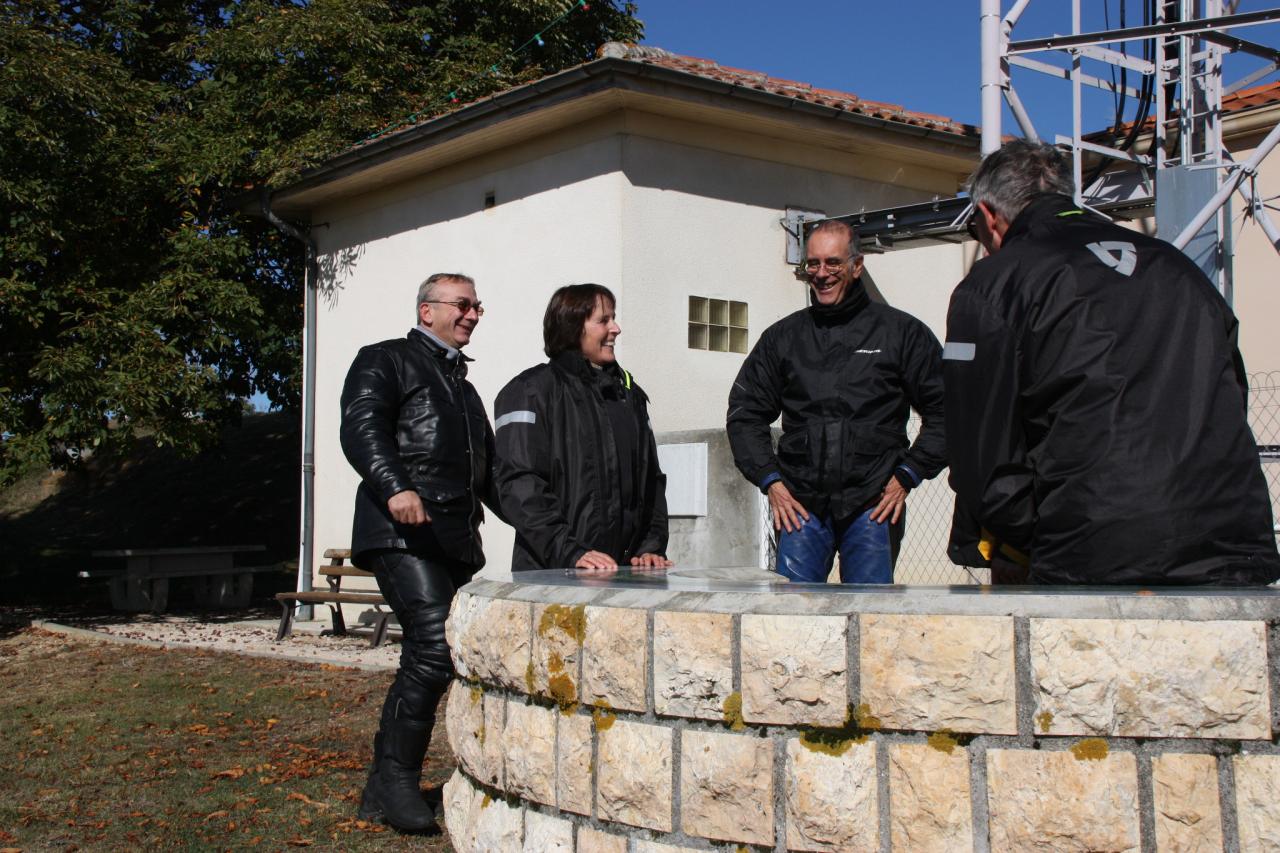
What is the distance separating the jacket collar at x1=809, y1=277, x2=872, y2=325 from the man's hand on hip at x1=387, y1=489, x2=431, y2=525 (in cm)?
152

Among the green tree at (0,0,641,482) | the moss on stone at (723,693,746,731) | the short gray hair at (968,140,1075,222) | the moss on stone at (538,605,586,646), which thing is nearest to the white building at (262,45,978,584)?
the green tree at (0,0,641,482)

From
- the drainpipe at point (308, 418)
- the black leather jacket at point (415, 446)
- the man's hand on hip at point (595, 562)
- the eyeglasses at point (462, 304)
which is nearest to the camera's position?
the man's hand on hip at point (595, 562)

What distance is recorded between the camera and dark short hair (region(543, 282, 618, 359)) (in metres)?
4.64

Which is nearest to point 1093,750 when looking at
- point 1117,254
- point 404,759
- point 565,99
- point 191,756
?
point 1117,254

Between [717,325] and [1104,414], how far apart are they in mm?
8507

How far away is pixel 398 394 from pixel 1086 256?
2734 mm

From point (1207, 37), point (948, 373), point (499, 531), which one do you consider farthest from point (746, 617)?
point (499, 531)

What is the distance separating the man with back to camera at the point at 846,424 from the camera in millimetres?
4402

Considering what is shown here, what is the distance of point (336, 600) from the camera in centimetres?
1141

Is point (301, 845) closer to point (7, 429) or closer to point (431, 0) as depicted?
point (7, 429)

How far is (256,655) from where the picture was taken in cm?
1038

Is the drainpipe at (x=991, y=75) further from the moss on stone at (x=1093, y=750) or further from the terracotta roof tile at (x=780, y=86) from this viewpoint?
the moss on stone at (x=1093, y=750)

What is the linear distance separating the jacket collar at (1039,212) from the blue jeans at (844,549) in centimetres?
159

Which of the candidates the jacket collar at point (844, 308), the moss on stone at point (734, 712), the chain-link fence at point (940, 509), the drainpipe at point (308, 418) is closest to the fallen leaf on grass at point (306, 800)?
the jacket collar at point (844, 308)
